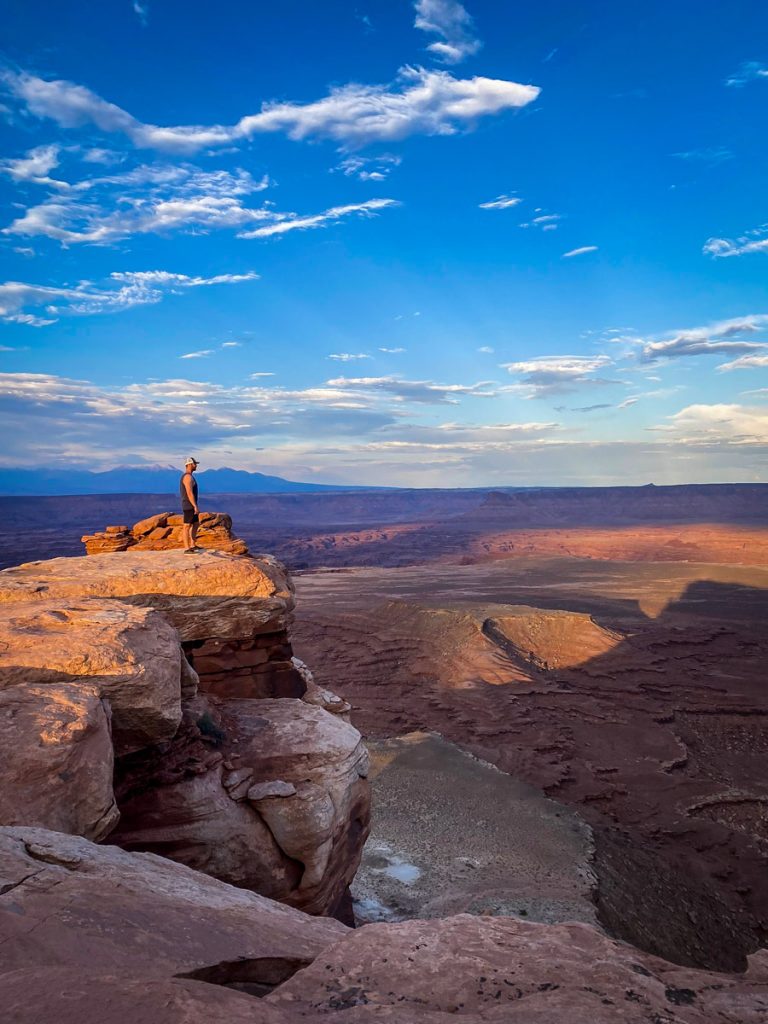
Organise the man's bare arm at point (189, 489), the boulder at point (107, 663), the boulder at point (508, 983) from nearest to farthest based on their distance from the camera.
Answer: the boulder at point (508, 983) → the boulder at point (107, 663) → the man's bare arm at point (189, 489)

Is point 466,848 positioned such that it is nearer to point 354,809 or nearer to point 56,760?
point 354,809

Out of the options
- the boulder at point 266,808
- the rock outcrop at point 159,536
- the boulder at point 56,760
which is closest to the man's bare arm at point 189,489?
the rock outcrop at point 159,536

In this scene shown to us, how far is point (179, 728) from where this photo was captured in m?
8.52

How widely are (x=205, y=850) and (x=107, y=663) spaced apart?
2.76 m

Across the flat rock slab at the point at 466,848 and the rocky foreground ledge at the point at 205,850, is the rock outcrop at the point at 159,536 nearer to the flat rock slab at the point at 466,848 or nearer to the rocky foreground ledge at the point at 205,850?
the rocky foreground ledge at the point at 205,850

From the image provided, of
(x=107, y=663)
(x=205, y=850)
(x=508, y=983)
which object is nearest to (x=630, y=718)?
(x=205, y=850)

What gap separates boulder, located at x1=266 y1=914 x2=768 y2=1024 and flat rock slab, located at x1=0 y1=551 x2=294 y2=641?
23.0 ft

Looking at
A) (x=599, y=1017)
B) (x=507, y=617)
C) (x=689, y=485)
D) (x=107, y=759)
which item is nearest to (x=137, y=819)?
(x=107, y=759)

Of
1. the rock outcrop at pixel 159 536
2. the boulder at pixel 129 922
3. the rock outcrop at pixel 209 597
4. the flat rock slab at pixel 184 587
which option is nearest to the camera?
the boulder at pixel 129 922

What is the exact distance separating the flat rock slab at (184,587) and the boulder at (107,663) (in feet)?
5.29

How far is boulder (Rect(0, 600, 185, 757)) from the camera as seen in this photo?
22.9 feet

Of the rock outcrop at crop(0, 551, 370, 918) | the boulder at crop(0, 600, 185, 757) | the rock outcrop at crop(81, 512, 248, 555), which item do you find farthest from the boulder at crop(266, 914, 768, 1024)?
the rock outcrop at crop(81, 512, 248, 555)

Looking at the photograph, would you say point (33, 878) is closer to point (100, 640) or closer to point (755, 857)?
point (100, 640)

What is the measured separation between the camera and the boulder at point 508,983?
3.17m
